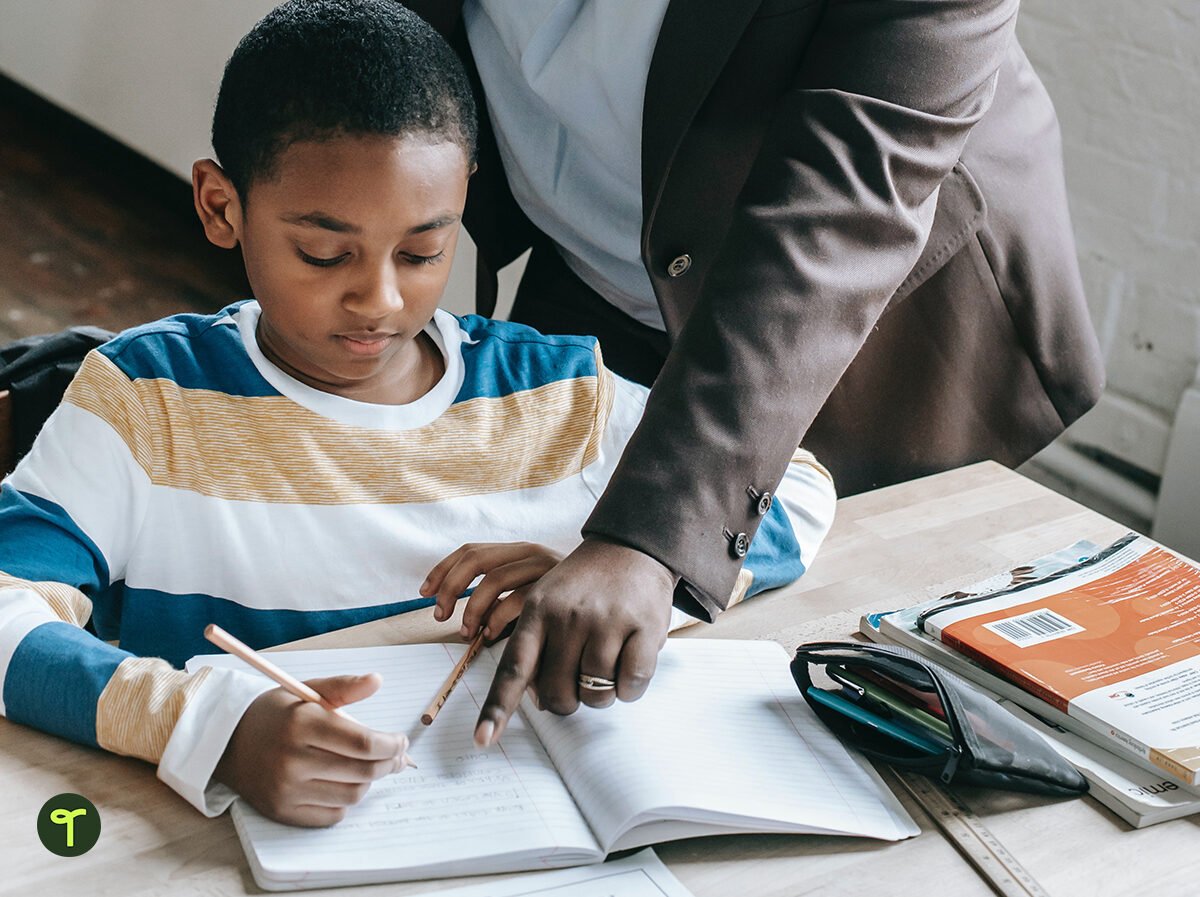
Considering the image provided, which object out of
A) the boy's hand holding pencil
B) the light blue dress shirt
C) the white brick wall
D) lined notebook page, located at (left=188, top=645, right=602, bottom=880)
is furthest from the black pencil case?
the white brick wall

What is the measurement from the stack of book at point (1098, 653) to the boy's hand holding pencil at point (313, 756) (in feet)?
1.64

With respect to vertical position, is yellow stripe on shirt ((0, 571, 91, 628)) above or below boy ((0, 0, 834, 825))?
below

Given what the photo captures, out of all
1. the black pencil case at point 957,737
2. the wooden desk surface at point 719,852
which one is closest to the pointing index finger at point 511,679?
the wooden desk surface at point 719,852

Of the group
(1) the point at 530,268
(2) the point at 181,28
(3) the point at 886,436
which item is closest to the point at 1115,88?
(3) the point at 886,436

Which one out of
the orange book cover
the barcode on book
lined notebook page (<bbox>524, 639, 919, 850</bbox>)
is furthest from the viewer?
the barcode on book

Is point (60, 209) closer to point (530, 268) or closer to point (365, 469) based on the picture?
point (530, 268)

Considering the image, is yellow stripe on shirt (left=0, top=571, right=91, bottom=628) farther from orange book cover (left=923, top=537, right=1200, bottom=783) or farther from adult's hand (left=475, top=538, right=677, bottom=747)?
orange book cover (left=923, top=537, right=1200, bottom=783)

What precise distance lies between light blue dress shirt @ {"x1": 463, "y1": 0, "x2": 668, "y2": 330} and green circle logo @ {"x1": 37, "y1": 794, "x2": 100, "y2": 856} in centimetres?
91

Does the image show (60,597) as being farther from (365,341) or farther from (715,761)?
(715,761)

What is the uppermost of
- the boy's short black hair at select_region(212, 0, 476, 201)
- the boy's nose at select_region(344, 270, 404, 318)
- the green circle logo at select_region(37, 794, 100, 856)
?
the boy's short black hair at select_region(212, 0, 476, 201)

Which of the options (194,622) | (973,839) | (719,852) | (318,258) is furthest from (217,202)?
(973,839)

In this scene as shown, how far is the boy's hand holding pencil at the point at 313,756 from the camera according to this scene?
0.84 m

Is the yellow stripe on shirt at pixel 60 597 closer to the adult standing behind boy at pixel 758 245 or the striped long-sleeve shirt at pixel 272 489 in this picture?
the striped long-sleeve shirt at pixel 272 489

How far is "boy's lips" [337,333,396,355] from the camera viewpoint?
3.82 ft
